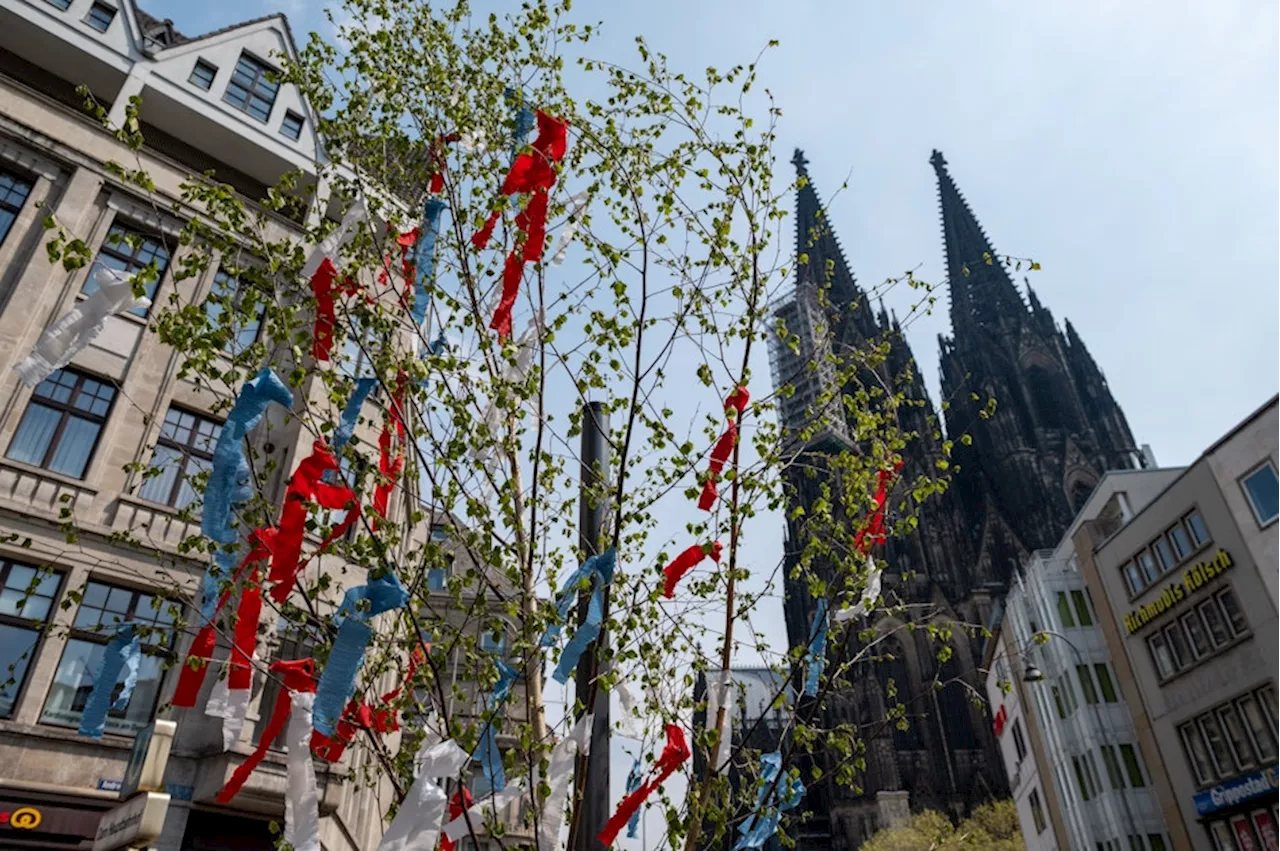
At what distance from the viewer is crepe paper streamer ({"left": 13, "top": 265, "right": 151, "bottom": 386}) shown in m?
5.71

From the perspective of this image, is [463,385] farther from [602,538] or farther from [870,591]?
[870,591]

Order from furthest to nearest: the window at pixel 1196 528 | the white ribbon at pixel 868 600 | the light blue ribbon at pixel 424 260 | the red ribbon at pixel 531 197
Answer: the window at pixel 1196 528 → the light blue ribbon at pixel 424 260 → the red ribbon at pixel 531 197 → the white ribbon at pixel 868 600

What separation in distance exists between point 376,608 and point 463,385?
2.44 meters

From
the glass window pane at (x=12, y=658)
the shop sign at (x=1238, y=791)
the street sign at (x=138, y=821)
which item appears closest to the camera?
the street sign at (x=138, y=821)

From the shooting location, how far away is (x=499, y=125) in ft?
29.2

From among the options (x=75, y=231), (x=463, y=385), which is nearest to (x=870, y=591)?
(x=463, y=385)

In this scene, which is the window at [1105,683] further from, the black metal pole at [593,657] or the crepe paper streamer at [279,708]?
the crepe paper streamer at [279,708]

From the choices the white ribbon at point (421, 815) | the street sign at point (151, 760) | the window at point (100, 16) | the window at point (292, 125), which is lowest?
the white ribbon at point (421, 815)

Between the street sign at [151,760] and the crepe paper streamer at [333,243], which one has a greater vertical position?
the crepe paper streamer at [333,243]

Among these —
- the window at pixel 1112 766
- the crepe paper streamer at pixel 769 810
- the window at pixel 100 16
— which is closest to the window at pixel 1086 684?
the window at pixel 1112 766

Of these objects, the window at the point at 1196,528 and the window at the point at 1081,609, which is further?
the window at the point at 1081,609

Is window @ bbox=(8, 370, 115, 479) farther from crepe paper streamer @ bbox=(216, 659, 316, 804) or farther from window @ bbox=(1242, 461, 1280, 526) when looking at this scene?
window @ bbox=(1242, 461, 1280, 526)

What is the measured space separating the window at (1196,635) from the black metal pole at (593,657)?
23005 mm

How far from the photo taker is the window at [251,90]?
19.7m
